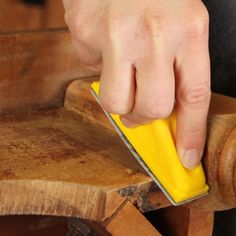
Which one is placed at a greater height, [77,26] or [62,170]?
[77,26]

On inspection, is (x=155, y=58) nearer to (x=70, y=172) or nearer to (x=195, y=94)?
(x=195, y=94)

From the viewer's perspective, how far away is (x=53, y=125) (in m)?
0.77

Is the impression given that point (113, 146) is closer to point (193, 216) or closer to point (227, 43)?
point (193, 216)

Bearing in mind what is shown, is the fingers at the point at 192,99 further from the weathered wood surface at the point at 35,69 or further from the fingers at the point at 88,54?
the weathered wood surface at the point at 35,69

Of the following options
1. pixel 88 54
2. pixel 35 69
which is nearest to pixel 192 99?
pixel 88 54

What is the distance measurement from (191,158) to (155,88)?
0.33ft

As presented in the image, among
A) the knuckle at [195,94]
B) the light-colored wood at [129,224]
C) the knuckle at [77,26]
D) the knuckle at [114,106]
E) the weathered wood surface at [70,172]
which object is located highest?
the knuckle at [77,26]

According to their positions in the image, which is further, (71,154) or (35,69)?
(35,69)

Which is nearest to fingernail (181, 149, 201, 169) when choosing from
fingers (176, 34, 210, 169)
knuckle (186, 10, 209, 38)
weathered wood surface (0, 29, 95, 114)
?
fingers (176, 34, 210, 169)

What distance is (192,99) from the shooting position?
1.89 feet

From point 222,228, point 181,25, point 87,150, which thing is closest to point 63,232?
point 87,150

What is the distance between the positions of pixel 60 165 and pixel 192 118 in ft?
0.53

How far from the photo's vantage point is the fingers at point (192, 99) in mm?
564

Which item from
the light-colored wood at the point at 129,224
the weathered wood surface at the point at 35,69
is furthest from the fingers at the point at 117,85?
the weathered wood surface at the point at 35,69
